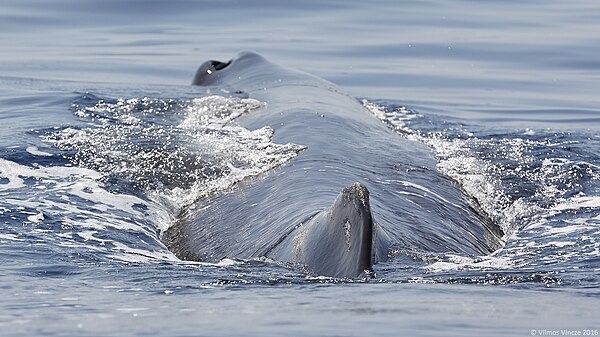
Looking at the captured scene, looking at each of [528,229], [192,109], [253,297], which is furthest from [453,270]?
[192,109]

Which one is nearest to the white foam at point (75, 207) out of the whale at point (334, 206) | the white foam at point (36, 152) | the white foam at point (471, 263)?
the whale at point (334, 206)

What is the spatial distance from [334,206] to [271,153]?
10.1 feet

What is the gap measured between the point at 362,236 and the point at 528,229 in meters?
2.57

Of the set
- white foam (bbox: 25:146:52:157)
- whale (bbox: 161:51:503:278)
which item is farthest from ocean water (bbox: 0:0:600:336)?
whale (bbox: 161:51:503:278)

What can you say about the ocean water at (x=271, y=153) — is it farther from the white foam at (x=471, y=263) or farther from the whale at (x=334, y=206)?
the whale at (x=334, y=206)

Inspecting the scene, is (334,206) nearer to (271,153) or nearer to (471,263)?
(471,263)

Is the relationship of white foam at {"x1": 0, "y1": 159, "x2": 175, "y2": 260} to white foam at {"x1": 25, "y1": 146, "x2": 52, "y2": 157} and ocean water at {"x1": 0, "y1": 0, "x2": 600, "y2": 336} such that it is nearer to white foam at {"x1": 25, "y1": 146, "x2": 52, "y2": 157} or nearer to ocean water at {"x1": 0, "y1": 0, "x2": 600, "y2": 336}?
ocean water at {"x1": 0, "y1": 0, "x2": 600, "y2": 336}

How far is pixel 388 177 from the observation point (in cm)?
838

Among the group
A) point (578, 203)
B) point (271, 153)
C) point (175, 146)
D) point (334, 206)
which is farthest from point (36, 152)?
point (334, 206)

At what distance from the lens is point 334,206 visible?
5840mm

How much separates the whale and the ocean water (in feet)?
0.44

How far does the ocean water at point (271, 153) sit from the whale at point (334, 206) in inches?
5.3

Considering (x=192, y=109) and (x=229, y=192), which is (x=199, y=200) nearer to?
(x=229, y=192)

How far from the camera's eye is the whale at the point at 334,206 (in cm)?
576
